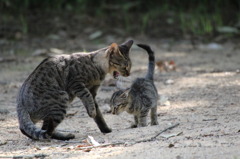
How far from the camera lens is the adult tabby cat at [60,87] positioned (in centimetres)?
580

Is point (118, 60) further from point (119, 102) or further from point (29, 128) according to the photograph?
point (29, 128)

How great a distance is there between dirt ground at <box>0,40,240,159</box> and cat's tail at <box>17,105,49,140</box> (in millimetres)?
105

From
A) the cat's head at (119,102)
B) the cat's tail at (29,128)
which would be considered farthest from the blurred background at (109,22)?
the cat's tail at (29,128)

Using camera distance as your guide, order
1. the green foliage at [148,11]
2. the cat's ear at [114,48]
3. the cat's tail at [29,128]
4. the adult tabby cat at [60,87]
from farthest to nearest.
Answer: the green foliage at [148,11]
the cat's ear at [114,48]
the adult tabby cat at [60,87]
the cat's tail at [29,128]

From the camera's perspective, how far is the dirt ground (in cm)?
479

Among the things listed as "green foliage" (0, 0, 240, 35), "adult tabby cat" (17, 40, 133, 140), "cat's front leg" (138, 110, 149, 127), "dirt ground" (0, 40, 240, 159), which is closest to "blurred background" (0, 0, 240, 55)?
"green foliage" (0, 0, 240, 35)

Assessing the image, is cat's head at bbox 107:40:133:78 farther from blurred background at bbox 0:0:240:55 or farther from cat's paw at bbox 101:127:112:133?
blurred background at bbox 0:0:240:55

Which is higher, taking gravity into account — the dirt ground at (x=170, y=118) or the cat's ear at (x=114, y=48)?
the cat's ear at (x=114, y=48)

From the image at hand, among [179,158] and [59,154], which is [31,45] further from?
[179,158]

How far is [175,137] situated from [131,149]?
69cm

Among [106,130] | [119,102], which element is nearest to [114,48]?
[119,102]

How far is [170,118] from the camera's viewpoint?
6.69 meters

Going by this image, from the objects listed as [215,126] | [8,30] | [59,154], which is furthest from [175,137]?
[8,30]

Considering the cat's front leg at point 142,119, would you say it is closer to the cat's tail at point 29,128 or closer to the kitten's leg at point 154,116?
the kitten's leg at point 154,116
